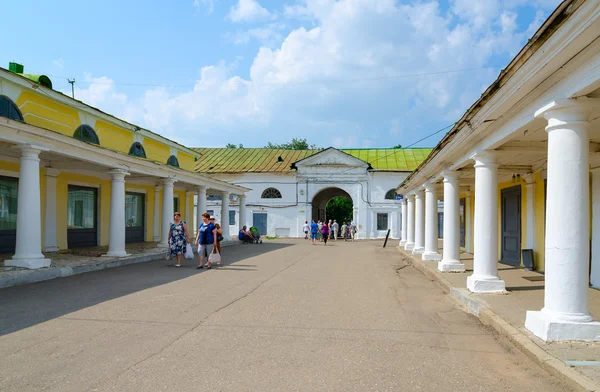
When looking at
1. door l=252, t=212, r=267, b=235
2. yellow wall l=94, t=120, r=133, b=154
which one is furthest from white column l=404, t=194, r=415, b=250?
door l=252, t=212, r=267, b=235

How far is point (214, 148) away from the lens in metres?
41.6

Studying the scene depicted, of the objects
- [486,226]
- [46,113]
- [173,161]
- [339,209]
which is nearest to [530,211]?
[486,226]

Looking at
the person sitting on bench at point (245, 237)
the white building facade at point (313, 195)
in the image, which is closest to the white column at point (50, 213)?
the person sitting on bench at point (245, 237)

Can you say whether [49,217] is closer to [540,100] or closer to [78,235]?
[78,235]

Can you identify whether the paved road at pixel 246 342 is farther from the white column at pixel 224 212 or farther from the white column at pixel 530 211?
the white column at pixel 224 212

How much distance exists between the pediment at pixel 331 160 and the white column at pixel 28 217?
26151 millimetres

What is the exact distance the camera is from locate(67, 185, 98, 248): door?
57.0 feet

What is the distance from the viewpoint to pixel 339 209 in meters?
65.6

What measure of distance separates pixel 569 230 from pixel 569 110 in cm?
131

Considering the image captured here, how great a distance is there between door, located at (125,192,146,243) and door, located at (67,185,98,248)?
2352 mm

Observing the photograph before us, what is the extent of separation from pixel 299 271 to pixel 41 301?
6.51 metres

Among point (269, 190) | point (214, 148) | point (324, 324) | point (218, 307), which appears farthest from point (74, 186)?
point (214, 148)

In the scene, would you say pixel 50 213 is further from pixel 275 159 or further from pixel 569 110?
pixel 275 159

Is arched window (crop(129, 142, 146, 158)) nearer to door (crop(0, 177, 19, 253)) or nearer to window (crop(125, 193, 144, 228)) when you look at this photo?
window (crop(125, 193, 144, 228))
